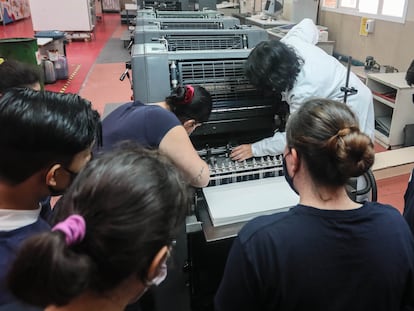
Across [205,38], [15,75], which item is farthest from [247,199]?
[15,75]

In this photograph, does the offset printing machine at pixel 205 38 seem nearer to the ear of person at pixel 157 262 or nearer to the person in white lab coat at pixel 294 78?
the person in white lab coat at pixel 294 78

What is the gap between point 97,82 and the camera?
17.8 ft

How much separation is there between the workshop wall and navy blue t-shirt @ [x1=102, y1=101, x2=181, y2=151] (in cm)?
Result: 321

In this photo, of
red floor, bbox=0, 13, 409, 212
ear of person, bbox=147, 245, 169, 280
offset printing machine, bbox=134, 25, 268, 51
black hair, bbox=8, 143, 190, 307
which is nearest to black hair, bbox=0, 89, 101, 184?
black hair, bbox=8, 143, 190, 307

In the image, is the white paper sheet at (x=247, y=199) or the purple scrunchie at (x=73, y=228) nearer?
the purple scrunchie at (x=73, y=228)

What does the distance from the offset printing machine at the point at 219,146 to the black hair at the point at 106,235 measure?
0.59m

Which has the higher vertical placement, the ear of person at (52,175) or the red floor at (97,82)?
the ear of person at (52,175)

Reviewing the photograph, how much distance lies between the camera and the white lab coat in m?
1.49

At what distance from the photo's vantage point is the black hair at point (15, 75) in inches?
67.1

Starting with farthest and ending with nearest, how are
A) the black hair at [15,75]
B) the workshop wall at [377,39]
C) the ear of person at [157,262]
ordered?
the workshop wall at [377,39]
the black hair at [15,75]
the ear of person at [157,262]

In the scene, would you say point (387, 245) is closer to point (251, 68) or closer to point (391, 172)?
point (251, 68)

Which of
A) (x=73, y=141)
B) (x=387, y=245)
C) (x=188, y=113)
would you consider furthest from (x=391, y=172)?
(x=73, y=141)

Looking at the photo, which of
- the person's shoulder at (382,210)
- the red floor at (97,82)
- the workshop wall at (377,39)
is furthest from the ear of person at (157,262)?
the workshop wall at (377,39)

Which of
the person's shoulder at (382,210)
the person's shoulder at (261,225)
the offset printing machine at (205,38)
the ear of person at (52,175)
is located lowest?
the person's shoulder at (261,225)
